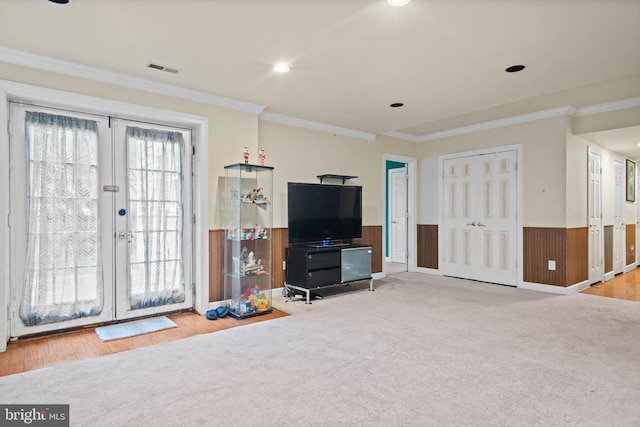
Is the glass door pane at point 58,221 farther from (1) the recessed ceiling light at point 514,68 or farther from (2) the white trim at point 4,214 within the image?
(1) the recessed ceiling light at point 514,68

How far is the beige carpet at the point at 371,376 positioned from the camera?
199cm

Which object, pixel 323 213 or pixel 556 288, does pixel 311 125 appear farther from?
pixel 556 288

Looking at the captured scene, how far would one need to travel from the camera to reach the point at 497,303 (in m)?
4.37

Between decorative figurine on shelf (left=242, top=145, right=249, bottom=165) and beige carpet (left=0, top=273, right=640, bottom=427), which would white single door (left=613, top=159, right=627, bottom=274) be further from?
decorative figurine on shelf (left=242, top=145, right=249, bottom=165)

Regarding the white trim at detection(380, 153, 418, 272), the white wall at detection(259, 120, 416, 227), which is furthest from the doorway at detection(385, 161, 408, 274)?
the white wall at detection(259, 120, 416, 227)

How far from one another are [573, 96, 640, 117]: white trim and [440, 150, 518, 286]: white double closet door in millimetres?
935

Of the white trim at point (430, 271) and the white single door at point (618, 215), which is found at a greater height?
the white single door at point (618, 215)

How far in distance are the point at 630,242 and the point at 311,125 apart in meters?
6.62

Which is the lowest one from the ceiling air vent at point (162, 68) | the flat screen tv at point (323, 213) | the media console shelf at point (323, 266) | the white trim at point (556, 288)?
the white trim at point (556, 288)

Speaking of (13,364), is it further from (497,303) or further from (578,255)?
(578,255)

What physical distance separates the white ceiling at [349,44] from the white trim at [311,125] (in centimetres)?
60

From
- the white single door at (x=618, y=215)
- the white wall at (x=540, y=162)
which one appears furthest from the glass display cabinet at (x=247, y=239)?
the white single door at (x=618, y=215)

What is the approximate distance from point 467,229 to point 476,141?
1427 millimetres

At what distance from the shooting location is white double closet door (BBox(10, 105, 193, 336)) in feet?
10.4
